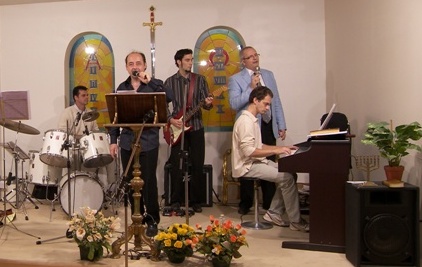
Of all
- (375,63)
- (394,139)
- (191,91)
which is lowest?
(394,139)

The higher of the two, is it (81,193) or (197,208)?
(81,193)

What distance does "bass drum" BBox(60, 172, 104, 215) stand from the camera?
488cm

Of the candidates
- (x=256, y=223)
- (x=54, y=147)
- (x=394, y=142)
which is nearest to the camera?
(x=394, y=142)

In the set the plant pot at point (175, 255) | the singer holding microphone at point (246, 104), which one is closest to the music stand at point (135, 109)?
the plant pot at point (175, 255)

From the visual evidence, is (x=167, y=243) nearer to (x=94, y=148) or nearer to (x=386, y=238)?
(x=386, y=238)

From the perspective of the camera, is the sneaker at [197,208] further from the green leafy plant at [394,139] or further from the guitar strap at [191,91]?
the green leafy plant at [394,139]

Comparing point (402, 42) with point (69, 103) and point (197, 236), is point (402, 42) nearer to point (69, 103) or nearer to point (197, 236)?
point (197, 236)

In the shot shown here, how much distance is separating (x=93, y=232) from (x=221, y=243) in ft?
3.07

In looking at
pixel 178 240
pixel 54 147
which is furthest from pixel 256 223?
pixel 54 147

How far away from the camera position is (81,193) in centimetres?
491

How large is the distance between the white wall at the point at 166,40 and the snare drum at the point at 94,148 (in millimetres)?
1472

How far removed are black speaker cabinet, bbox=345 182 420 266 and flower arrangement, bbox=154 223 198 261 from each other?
3.82ft

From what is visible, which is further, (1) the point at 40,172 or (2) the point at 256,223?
(1) the point at 40,172

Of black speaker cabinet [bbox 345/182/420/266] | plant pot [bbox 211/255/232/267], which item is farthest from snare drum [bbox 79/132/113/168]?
black speaker cabinet [bbox 345/182/420/266]
